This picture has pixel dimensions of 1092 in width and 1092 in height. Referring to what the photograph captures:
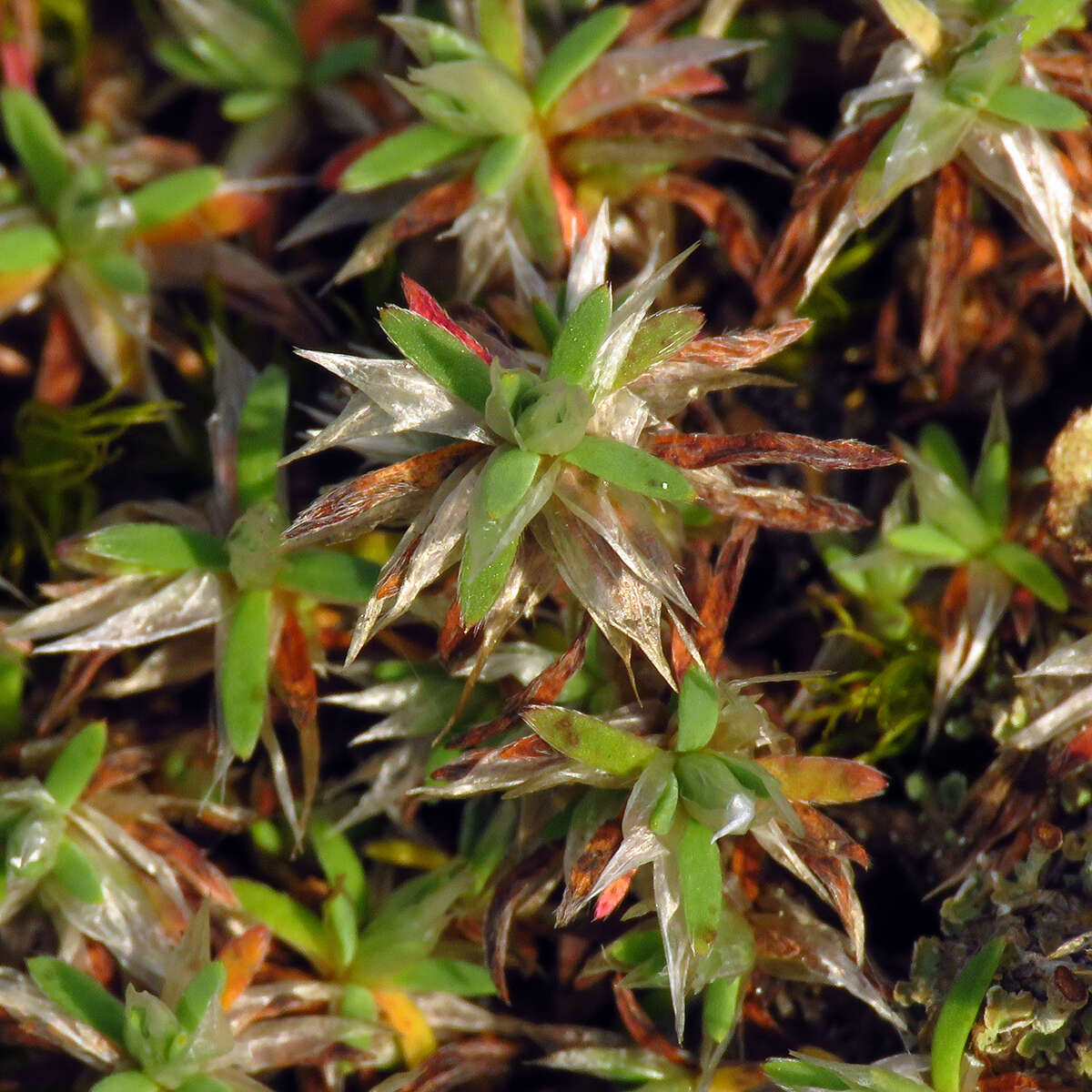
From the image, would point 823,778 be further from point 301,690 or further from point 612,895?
point 301,690

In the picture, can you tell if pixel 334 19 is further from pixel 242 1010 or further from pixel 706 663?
pixel 242 1010

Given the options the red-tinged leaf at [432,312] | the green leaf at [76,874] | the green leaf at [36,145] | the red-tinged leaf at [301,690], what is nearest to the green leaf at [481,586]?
the red-tinged leaf at [432,312]

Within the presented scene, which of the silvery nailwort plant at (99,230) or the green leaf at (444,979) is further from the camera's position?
the silvery nailwort plant at (99,230)

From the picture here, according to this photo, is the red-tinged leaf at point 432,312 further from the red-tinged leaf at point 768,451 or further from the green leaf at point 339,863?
the green leaf at point 339,863

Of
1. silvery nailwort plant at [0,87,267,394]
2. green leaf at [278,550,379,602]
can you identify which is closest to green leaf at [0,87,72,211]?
silvery nailwort plant at [0,87,267,394]

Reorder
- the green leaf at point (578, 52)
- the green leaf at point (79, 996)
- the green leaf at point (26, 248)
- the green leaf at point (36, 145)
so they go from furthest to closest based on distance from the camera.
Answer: the green leaf at point (36, 145)
the green leaf at point (26, 248)
the green leaf at point (578, 52)
the green leaf at point (79, 996)
